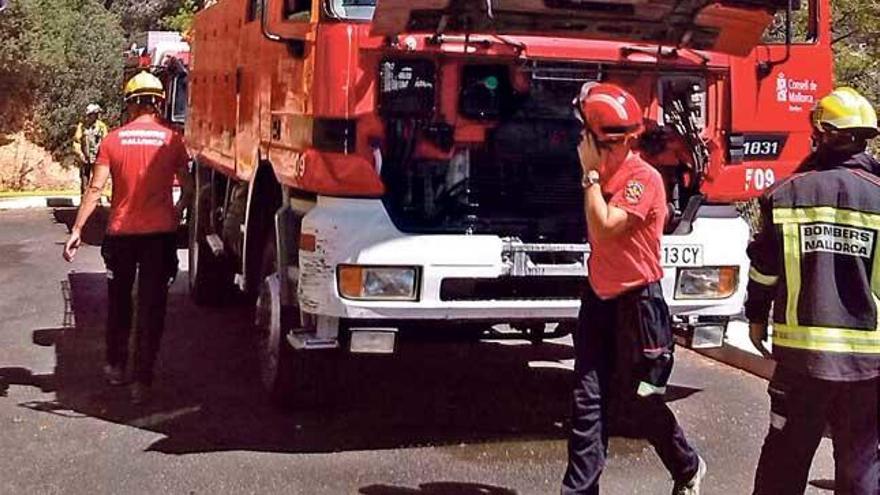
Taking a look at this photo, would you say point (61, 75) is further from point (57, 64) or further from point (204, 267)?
point (204, 267)

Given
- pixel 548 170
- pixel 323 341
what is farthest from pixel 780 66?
pixel 323 341

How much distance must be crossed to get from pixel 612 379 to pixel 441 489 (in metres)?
1.11

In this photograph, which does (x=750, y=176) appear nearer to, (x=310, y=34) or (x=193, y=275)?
(x=310, y=34)

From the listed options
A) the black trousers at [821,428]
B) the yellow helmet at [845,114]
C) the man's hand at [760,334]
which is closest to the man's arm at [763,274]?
the man's hand at [760,334]

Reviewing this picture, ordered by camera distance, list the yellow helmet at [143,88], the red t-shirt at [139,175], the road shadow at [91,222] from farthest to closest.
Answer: the road shadow at [91,222] → the yellow helmet at [143,88] → the red t-shirt at [139,175]

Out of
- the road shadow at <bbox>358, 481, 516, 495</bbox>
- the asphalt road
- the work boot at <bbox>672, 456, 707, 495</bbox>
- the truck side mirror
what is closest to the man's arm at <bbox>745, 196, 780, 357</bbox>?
the work boot at <bbox>672, 456, 707, 495</bbox>

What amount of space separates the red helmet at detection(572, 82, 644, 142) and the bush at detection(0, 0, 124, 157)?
80.2 feet

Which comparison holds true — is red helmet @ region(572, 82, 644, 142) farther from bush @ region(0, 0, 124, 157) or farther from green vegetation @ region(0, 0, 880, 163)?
bush @ region(0, 0, 124, 157)

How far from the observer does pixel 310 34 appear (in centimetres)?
623

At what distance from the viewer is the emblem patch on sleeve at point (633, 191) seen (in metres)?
4.89

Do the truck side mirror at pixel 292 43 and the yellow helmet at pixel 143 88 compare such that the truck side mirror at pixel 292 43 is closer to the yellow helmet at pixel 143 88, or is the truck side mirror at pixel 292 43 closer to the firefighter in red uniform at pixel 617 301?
the yellow helmet at pixel 143 88

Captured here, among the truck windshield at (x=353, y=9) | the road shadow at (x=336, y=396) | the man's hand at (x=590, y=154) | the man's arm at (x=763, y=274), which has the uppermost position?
the truck windshield at (x=353, y=9)

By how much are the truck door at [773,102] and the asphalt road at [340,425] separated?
1.44 metres

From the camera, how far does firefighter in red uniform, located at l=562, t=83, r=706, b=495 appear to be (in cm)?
493
